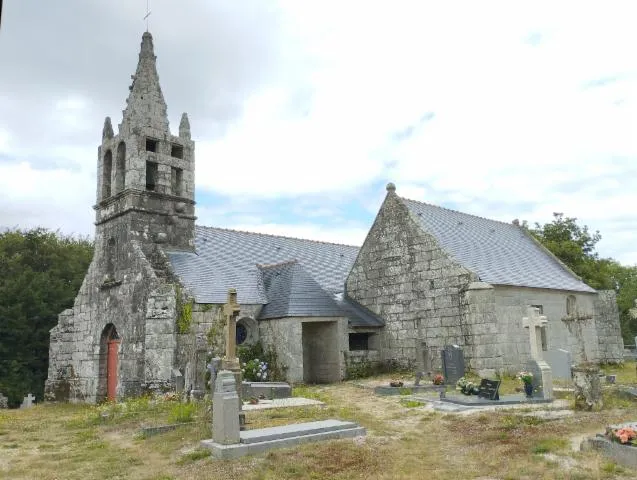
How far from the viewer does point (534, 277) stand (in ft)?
71.9

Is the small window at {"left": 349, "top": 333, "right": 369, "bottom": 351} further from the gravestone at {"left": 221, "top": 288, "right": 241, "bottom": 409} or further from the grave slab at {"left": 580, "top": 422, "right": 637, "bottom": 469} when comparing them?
the grave slab at {"left": 580, "top": 422, "right": 637, "bottom": 469}

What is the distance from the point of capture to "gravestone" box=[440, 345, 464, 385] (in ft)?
52.4

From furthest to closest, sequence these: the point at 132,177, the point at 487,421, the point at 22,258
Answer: the point at 22,258 < the point at 132,177 < the point at 487,421

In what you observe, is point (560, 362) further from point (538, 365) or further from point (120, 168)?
point (120, 168)

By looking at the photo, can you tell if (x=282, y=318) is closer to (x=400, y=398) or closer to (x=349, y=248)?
(x=400, y=398)

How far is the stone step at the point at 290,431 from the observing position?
866cm

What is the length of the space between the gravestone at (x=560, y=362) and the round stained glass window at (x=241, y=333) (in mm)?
10495

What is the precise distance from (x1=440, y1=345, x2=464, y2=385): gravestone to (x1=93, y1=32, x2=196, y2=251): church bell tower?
36.3ft

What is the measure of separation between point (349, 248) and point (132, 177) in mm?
12441

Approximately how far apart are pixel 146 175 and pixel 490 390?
1514 cm

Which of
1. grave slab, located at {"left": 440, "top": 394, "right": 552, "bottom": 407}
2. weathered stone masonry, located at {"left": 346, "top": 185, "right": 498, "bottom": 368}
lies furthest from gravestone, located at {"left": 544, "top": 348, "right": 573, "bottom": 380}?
grave slab, located at {"left": 440, "top": 394, "right": 552, "bottom": 407}

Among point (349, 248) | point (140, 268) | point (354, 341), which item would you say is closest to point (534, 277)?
point (354, 341)

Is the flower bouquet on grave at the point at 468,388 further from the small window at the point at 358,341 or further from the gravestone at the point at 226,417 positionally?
the small window at the point at 358,341

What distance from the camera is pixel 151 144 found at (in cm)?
2186
